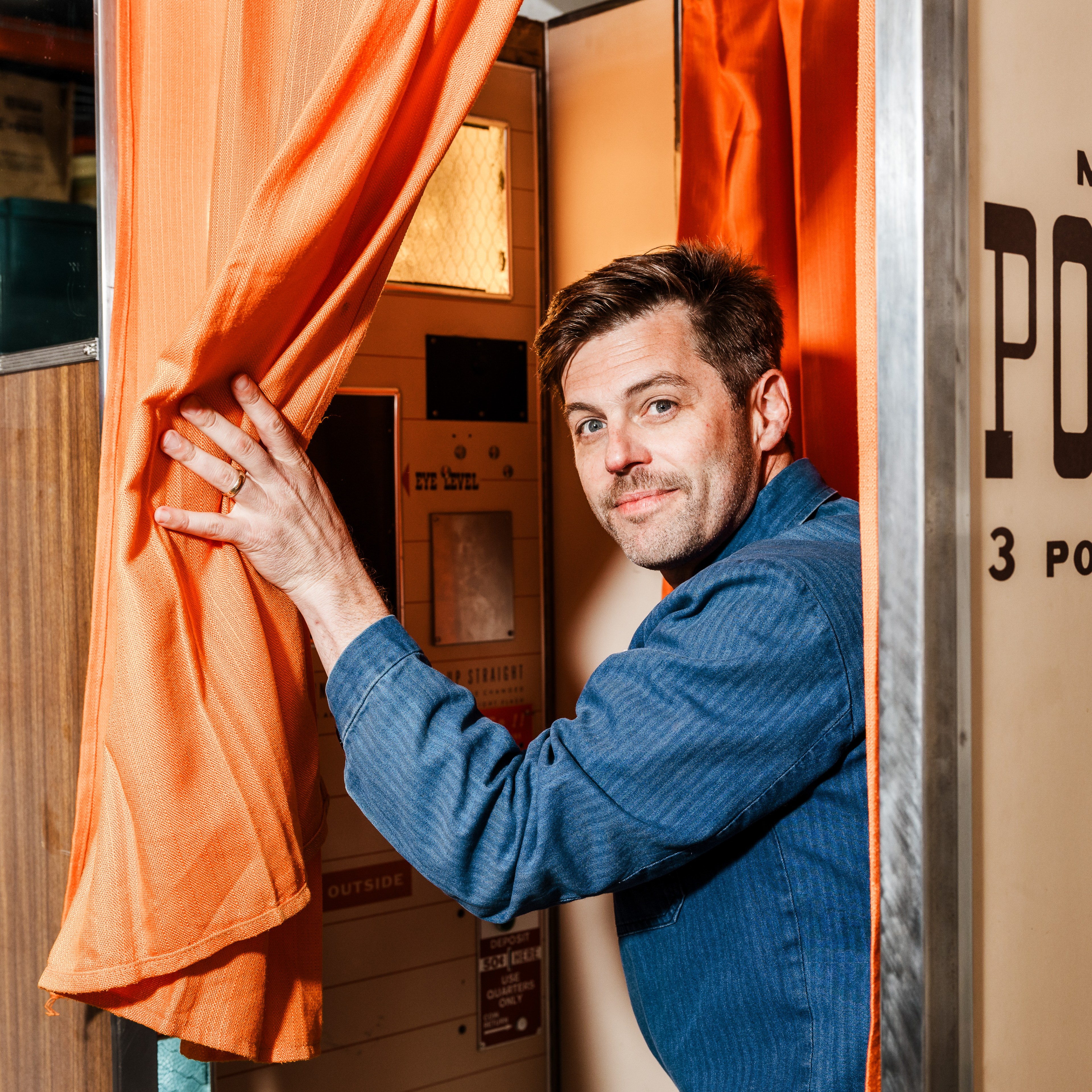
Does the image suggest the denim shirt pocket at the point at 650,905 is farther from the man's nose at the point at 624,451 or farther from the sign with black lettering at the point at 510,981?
the sign with black lettering at the point at 510,981

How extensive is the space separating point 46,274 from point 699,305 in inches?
29.4

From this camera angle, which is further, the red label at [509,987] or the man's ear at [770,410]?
the red label at [509,987]

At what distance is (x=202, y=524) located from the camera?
1.05 metres

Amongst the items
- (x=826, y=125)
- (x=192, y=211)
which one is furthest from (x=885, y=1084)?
(x=826, y=125)

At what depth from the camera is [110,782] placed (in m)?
1.04

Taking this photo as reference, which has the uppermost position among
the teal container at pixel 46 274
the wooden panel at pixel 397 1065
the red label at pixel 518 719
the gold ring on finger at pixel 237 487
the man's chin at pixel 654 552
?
the teal container at pixel 46 274

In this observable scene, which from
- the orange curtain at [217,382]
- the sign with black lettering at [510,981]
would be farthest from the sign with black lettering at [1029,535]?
the sign with black lettering at [510,981]

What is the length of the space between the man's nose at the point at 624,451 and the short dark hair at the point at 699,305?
0.43 ft

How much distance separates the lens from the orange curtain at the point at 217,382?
1.01 meters

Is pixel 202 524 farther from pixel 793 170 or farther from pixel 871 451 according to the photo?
pixel 793 170

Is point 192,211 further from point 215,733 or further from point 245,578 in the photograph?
point 215,733

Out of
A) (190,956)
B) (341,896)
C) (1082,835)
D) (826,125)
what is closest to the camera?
(1082,835)

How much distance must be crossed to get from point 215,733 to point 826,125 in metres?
1.22

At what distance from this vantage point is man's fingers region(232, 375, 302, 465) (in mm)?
1046
